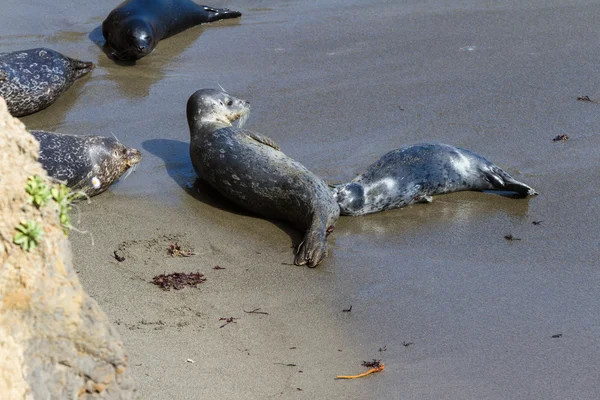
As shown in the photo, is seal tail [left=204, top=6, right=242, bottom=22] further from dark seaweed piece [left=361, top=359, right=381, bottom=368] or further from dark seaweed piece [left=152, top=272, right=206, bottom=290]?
dark seaweed piece [left=361, top=359, right=381, bottom=368]

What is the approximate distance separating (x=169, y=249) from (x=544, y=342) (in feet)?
7.11

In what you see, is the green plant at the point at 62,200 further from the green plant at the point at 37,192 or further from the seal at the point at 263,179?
the seal at the point at 263,179

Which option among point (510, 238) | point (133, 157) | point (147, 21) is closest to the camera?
point (510, 238)

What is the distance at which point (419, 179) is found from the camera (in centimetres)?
623

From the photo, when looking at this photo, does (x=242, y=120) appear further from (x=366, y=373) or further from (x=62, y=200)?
(x=62, y=200)

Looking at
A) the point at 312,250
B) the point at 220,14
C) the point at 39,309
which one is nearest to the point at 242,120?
the point at 312,250

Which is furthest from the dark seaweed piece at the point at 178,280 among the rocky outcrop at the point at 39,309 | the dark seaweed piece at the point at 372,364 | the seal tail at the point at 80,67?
the seal tail at the point at 80,67

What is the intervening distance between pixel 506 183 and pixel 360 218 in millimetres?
1039

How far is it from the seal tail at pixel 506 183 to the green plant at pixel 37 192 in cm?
421

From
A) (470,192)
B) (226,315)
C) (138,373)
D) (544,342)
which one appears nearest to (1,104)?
(138,373)

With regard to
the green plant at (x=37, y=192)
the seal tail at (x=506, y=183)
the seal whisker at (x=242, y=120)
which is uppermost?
the green plant at (x=37, y=192)

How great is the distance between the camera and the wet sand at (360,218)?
423 cm

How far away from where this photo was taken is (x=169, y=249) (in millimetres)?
5332

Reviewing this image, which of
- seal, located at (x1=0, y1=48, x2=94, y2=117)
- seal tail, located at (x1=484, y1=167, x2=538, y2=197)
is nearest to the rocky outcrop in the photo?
seal tail, located at (x1=484, y1=167, x2=538, y2=197)
